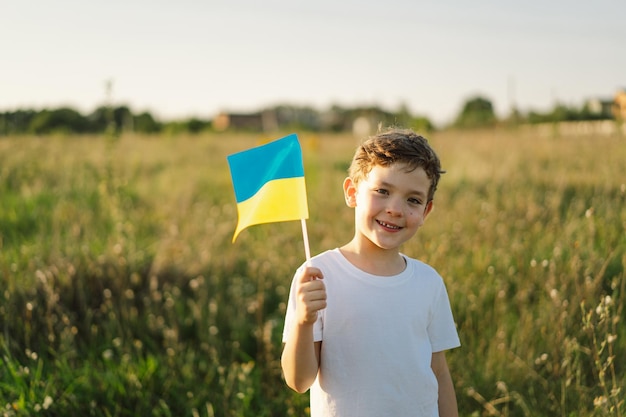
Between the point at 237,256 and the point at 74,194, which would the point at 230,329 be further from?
the point at 74,194

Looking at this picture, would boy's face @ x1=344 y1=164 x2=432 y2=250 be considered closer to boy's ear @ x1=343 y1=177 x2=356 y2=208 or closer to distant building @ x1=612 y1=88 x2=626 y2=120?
boy's ear @ x1=343 y1=177 x2=356 y2=208

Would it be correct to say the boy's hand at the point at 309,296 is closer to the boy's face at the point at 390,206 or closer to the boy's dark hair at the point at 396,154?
the boy's face at the point at 390,206

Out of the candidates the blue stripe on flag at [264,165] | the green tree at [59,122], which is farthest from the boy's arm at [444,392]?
the green tree at [59,122]

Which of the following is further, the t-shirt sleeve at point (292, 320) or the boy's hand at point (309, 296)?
the t-shirt sleeve at point (292, 320)

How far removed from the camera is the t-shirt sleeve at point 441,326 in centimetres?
208

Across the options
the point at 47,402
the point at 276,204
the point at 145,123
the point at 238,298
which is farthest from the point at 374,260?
the point at 145,123

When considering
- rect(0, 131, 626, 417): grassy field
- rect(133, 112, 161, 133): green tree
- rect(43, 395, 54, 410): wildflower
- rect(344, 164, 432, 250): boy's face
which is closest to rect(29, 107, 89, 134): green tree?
rect(0, 131, 626, 417): grassy field

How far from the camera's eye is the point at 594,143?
945 cm

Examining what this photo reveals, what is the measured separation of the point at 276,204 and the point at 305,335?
1.38 ft

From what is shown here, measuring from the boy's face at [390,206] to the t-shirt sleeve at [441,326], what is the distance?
9.7 inches

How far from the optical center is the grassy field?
324 centimetres

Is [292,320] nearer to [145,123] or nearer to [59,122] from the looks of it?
[59,122]

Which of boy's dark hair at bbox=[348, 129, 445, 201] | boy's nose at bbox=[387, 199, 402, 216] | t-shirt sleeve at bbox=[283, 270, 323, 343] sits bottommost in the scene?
t-shirt sleeve at bbox=[283, 270, 323, 343]

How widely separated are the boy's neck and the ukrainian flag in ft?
0.63
